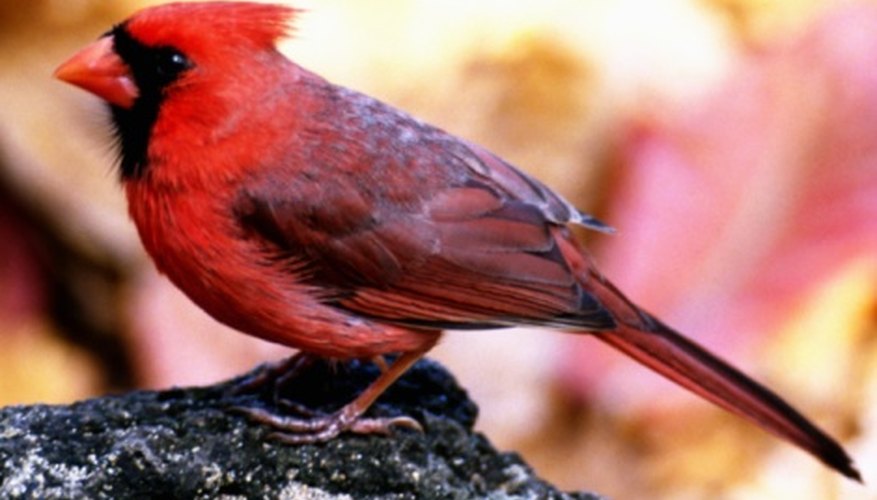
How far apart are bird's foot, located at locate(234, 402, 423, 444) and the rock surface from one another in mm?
12

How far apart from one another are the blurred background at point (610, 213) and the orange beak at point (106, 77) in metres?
1.66

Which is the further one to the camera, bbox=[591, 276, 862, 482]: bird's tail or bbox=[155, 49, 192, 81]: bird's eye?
bbox=[591, 276, 862, 482]: bird's tail

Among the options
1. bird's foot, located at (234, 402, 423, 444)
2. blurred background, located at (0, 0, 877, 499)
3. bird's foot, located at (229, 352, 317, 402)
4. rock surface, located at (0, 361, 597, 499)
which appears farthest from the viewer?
blurred background, located at (0, 0, 877, 499)

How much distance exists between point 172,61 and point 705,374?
99 centimetres

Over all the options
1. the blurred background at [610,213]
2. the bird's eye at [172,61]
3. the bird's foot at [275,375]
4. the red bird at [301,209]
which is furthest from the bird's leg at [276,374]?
the blurred background at [610,213]

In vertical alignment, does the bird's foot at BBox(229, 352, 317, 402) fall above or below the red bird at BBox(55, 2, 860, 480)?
below

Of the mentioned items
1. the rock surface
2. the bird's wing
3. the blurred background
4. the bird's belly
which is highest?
the blurred background

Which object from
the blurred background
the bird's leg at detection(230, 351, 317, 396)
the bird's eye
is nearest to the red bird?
the bird's eye

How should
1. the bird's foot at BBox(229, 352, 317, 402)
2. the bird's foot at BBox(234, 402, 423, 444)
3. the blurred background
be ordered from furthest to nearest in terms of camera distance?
the blurred background < the bird's foot at BBox(229, 352, 317, 402) < the bird's foot at BBox(234, 402, 423, 444)

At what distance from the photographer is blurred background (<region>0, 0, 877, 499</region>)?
430cm

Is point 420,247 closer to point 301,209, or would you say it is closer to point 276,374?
point 301,209

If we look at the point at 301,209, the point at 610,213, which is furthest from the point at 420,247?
the point at 610,213

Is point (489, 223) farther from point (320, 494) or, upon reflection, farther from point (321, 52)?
point (321, 52)

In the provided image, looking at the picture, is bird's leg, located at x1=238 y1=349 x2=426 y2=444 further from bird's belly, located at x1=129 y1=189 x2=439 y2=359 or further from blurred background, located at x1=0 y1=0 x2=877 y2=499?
blurred background, located at x1=0 y1=0 x2=877 y2=499
